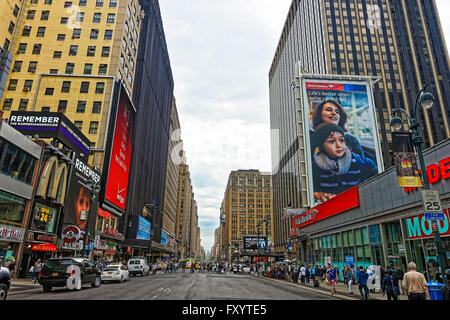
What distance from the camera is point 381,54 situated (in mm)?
88938

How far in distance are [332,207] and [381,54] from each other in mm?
76199

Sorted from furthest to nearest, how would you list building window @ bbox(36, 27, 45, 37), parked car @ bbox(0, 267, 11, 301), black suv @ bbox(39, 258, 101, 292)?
building window @ bbox(36, 27, 45, 37), black suv @ bbox(39, 258, 101, 292), parked car @ bbox(0, 267, 11, 301)

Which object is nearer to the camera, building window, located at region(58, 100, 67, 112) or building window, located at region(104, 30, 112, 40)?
building window, located at region(58, 100, 67, 112)

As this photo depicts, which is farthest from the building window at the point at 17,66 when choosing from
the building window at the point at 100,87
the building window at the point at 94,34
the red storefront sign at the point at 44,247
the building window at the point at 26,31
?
the red storefront sign at the point at 44,247

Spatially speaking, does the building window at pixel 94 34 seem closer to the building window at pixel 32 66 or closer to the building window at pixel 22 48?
the building window at pixel 32 66

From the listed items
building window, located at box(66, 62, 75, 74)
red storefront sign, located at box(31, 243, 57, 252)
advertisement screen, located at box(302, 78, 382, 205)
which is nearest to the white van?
red storefront sign, located at box(31, 243, 57, 252)

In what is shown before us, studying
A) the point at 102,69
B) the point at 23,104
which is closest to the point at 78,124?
the point at 23,104

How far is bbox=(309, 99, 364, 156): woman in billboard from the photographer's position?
168 feet

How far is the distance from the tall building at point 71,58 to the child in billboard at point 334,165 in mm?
34957

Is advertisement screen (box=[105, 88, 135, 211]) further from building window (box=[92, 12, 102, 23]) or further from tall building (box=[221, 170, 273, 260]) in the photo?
tall building (box=[221, 170, 273, 260])

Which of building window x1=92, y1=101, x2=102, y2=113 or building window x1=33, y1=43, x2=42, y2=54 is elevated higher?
building window x1=33, y1=43, x2=42, y2=54

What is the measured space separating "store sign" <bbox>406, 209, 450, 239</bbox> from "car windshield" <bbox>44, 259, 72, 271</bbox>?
20.7 metres
